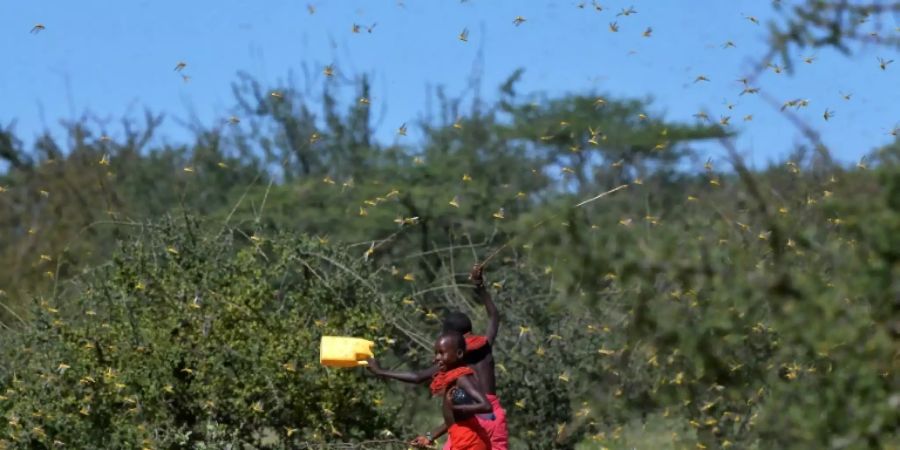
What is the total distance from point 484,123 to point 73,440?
1234 cm

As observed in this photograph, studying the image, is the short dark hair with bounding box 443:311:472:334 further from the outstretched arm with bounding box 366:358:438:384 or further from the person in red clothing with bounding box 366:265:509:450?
the outstretched arm with bounding box 366:358:438:384

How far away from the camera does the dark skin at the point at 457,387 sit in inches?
320

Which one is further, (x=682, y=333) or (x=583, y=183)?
(x=583, y=183)

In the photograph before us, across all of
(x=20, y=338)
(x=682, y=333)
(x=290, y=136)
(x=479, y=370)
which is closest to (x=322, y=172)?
(x=290, y=136)

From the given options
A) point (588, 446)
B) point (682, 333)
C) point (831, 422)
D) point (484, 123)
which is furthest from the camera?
point (484, 123)

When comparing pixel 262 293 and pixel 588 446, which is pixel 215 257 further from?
pixel 588 446

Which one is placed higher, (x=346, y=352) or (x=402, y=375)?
(x=346, y=352)

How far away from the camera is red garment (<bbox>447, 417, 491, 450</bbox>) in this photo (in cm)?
829

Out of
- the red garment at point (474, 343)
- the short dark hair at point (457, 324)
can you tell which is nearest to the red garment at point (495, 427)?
the red garment at point (474, 343)

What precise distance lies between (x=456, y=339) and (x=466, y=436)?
0.51 meters

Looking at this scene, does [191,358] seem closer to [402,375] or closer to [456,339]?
[402,375]

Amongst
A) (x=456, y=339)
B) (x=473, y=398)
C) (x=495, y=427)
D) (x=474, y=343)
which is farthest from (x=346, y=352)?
(x=473, y=398)

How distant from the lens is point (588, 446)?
14.3m

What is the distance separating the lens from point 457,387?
8211 mm
